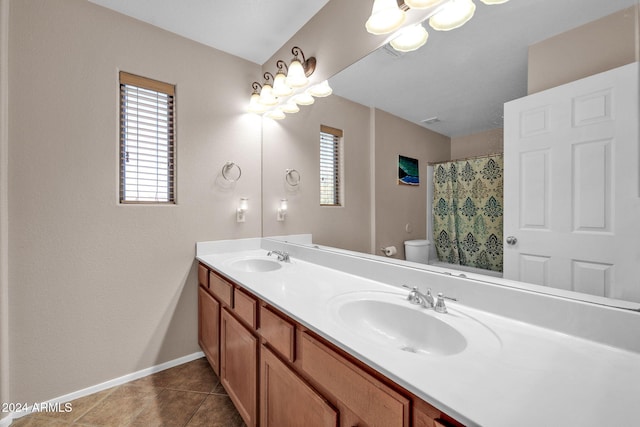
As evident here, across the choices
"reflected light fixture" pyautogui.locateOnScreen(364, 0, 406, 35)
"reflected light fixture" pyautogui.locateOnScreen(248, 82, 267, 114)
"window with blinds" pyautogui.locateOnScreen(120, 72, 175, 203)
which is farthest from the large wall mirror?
"window with blinds" pyautogui.locateOnScreen(120, 72, 175, 203)

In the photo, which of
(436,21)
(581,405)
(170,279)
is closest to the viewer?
(581,405)

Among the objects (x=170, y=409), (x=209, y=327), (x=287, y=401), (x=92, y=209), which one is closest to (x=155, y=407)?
(x=170, y=409)

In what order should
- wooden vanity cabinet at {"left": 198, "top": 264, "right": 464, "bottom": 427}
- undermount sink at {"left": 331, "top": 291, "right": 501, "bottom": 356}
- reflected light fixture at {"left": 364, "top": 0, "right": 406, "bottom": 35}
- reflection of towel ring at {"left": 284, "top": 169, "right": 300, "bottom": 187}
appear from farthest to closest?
reflection of towel ring at {"left": 284, "top": 169, "right": 300, "bottom": 187}, reflected light fixture at {"left": 364, "top": 0, "right": 406, "bottom": 35}, undermount sink at {"left": 331, "top": 291, "right": 501, "bottom": 356}, wooden vanity cabinet at {"left": 198, "top": 264, "right": 464, "bottom": 427}

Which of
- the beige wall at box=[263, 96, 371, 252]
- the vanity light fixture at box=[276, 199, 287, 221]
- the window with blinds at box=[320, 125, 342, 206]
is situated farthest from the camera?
the vanity light fixture at box=[276, 199, 287, 221]

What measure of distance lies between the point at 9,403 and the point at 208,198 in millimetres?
1632

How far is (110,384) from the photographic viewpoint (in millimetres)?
1799

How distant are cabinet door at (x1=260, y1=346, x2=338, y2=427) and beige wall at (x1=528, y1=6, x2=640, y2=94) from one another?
1.16m

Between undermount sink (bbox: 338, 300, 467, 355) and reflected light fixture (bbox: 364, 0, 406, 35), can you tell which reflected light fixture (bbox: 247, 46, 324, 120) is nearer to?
reflected light fixture (bbox: 364, 0, 406, 35)

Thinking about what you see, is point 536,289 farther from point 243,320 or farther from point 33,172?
point 33,172

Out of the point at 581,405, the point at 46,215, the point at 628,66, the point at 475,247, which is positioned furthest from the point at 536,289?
the point at 46,215

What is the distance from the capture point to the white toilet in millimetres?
1153

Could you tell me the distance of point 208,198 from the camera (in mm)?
2174

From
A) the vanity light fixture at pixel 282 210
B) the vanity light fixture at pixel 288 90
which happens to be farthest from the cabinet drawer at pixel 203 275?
the vanity light fixture at pixel 288 90

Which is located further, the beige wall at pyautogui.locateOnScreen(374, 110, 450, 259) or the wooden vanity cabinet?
the beige wall at pyautogui.locateOnScreen(374, 110, 450, 259)
